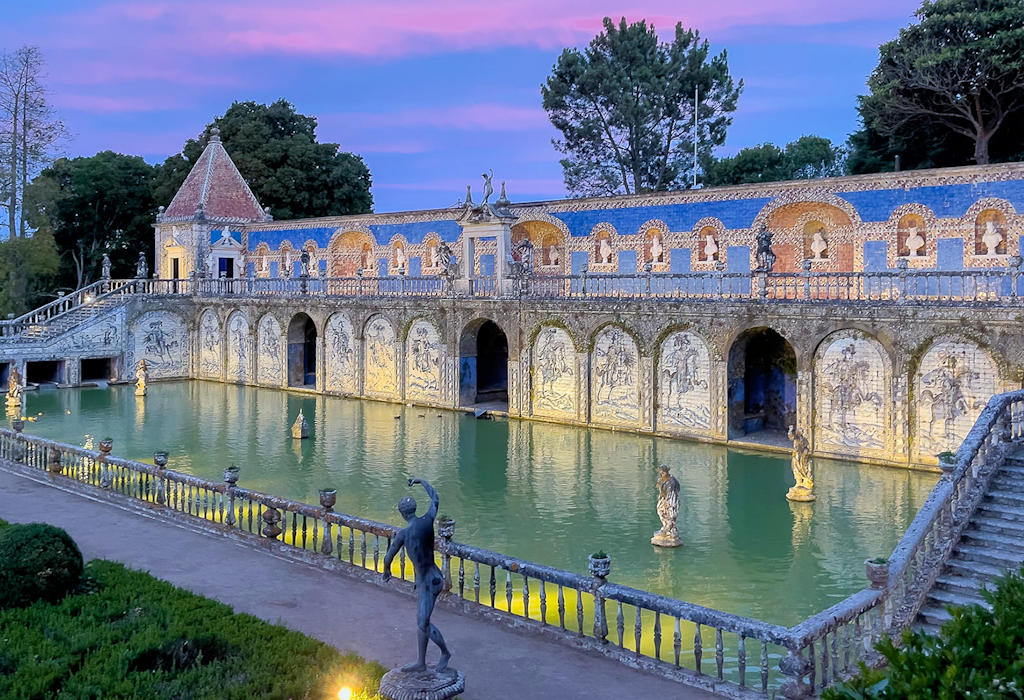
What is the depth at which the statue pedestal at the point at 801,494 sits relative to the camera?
18.5 m

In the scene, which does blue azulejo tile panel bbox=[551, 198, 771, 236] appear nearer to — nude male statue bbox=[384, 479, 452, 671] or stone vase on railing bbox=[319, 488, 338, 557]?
stone vase on railing bbox=[319, 488, 338, 557]

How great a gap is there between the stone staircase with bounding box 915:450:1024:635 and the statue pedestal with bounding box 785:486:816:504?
18.9 ft

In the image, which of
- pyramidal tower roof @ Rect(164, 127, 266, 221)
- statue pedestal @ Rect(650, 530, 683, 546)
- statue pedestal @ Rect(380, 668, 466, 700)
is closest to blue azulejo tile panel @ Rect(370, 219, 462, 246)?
Result: pyramidal tower roof @ Rect(164, 127, 266, 221)

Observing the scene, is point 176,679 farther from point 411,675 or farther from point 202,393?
point 202,393

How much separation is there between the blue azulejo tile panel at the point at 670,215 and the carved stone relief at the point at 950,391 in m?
8.61

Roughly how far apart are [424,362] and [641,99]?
22384 mm

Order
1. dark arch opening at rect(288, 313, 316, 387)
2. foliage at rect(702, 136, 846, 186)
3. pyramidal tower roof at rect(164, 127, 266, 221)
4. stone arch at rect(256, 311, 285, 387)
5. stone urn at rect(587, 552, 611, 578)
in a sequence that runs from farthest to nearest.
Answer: foliage at rect(702, 136, 846, 186) < pyramidal tower roof at rect(164, 127, 266, 221) < stone arch at rect(256, 311, 285, 387) < dark arch opening at rect(288, 313, 316, 387) < stone urn at rect(587, 552, 611, 578)

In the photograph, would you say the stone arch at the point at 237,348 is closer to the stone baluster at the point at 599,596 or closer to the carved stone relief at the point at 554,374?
the carved stone relief at the point at 554,374

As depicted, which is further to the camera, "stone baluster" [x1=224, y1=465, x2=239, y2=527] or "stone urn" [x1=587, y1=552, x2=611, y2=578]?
"stone baluster" [x1=224, y1=465, x2=239, y2=527]

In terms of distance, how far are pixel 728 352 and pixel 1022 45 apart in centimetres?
1712

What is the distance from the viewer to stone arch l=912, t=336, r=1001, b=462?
20344 mm

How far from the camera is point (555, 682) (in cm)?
850

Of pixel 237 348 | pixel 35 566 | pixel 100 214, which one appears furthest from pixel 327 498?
pixel 100 214

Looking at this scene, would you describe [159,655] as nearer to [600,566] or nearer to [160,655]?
[160,655]
